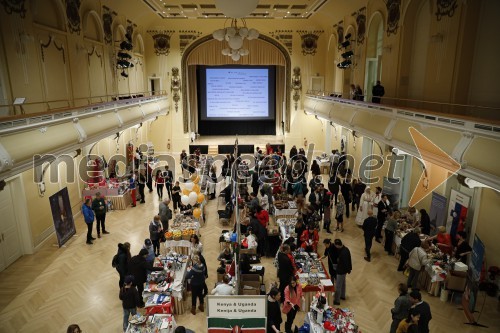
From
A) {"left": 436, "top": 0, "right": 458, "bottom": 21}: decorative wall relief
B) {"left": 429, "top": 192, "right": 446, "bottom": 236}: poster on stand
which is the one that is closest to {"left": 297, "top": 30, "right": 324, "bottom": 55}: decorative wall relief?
{"left": 436, "top": 0, "right": 458, "bottom": 21}: decorative wall relief

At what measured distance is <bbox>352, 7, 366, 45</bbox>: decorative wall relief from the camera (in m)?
A: 16.2

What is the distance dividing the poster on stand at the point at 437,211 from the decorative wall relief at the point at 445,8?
16.0 ft

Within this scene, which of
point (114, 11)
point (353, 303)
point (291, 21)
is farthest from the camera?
point (291, 21)

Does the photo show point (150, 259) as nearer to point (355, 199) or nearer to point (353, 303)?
point (353, 303)

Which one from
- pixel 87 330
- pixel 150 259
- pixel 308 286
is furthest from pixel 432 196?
pixel 87 330

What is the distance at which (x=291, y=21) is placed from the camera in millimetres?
23062

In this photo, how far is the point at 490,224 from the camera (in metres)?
8.65

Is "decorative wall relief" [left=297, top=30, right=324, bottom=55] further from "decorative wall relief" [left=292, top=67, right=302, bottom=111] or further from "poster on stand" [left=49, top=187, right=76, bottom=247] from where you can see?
"poster on stand" [left=49, top=187, right=76, bottom=247]

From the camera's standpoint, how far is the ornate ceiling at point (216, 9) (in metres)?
18.5

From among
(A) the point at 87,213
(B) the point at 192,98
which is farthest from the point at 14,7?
(B) the point at 192,98

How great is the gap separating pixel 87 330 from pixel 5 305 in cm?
238

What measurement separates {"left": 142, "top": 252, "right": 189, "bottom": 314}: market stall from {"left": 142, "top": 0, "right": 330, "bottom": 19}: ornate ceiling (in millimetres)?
13407

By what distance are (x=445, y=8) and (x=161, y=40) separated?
17.5 meters

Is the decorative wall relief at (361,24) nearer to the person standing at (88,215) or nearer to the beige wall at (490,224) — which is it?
the beige wall at (490,224)
